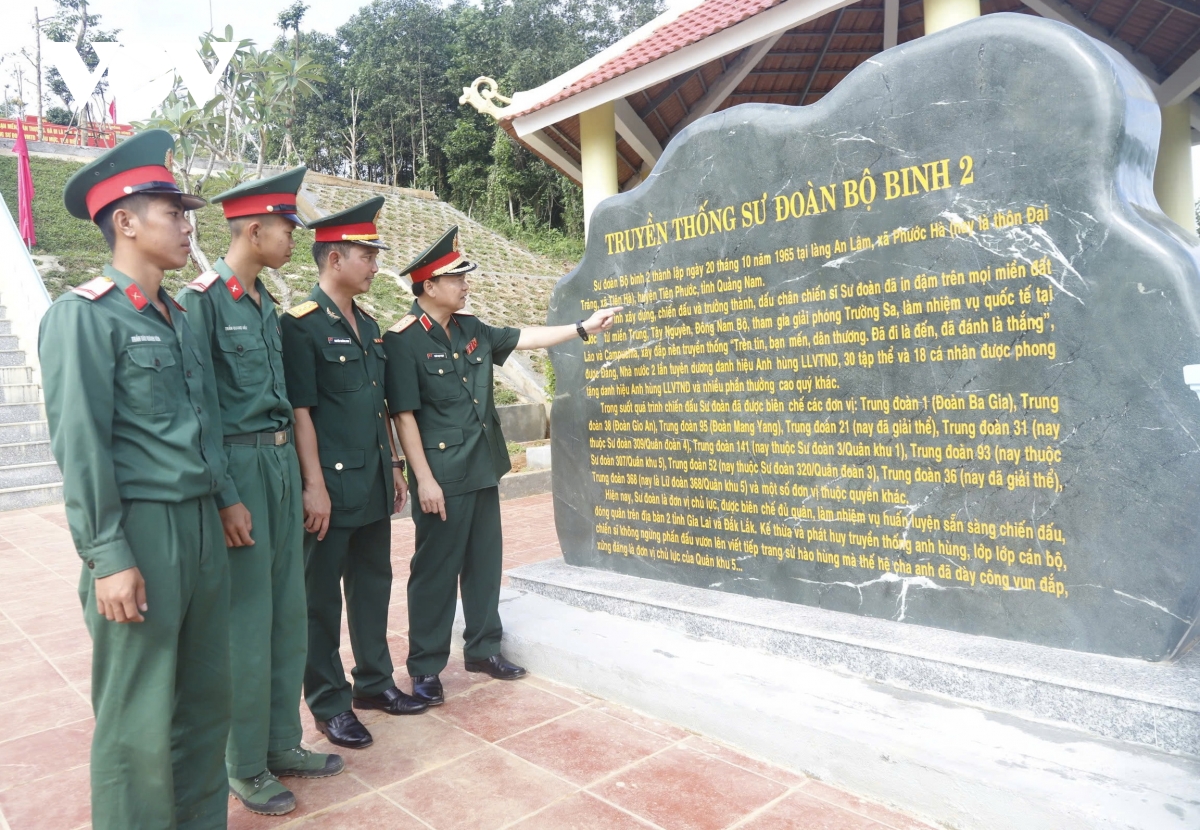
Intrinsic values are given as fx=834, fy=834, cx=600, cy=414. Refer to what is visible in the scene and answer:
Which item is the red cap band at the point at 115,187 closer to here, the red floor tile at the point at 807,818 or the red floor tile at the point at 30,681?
the red floor tile at the point at 807,818

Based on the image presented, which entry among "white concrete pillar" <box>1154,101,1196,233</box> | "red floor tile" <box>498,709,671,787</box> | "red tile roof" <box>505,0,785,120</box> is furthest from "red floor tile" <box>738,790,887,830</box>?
"white concrete pillar" <box>1154,101,1196,233</box>

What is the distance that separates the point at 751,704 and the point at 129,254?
2.11 meters

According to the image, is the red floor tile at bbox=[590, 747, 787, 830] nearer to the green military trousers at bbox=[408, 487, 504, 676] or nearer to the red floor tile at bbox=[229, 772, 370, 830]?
the red floor tile at bbox=[229, 772, 370, 830]

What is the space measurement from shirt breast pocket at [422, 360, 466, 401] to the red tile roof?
430 cm

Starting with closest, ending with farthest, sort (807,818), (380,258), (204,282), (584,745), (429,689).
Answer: (807,818) → (204,282) → (584,745) → (429,689) → (380,258)

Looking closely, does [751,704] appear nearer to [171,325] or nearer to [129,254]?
[171,325]

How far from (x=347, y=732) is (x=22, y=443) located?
7.82 m

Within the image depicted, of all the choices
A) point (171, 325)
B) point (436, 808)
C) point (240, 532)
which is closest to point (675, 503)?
point (436, 808)

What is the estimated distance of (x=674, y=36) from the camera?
22.7 feet

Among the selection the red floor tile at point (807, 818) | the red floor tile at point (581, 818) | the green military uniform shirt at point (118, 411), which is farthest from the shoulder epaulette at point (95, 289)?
the red floor tile at point (807, 818)

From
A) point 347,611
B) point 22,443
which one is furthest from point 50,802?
point 22,443

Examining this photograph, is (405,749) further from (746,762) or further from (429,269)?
(429,269)

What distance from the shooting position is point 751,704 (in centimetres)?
255

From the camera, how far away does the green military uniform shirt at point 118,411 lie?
1.79 m
